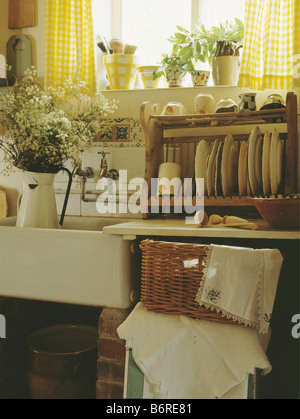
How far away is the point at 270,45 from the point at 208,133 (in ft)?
1.46

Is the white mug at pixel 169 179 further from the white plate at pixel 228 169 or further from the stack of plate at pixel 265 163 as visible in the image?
the stack of plate at pixel 265 163

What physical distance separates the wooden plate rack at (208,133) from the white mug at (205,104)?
0.17 ft

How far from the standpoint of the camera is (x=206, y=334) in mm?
1112

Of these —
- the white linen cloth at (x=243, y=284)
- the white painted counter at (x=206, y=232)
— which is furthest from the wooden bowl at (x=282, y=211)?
the white linen cloth at (x=243, y=284)

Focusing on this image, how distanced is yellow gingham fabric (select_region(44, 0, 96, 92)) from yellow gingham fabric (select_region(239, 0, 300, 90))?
77 centimetres

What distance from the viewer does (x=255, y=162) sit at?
149 centimetres

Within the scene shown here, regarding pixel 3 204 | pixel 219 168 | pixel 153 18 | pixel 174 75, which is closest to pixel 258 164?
pixel 219 168

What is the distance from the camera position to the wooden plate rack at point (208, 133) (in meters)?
1.44

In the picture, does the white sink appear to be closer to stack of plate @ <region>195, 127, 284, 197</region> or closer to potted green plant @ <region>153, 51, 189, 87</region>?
stack of plate @ <region>195, 127, 284, 197</region>

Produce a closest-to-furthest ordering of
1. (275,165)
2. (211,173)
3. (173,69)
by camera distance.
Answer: (275,165) < (211,173) < (173,69)

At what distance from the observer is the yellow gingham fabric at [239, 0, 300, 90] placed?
66.4 inches

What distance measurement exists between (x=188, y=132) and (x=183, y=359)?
1.10 metres

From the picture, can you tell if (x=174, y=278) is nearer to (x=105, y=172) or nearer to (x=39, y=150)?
(x=39, y=150)

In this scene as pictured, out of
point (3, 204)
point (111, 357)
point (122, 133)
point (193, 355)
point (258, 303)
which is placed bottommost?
point (111, 357)
